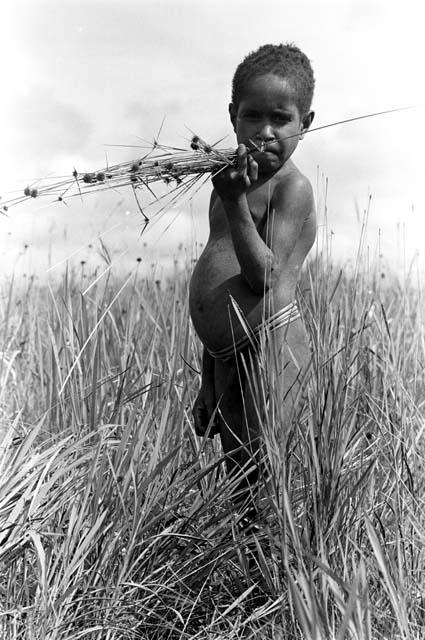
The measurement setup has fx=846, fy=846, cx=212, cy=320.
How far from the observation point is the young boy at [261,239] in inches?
84.8

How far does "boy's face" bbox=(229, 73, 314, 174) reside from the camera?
2211mm

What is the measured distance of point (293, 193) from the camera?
87.8 inches

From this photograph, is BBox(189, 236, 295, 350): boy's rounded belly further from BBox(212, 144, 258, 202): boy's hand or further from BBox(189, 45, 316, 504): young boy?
BBox(212, 144, 258, 202): boy's hand

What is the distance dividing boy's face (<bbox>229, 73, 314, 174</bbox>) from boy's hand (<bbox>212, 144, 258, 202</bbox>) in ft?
0.31

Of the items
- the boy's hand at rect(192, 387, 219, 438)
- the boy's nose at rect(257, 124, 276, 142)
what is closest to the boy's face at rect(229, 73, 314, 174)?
the boy's nose at rect(257, 124, 276, 142)

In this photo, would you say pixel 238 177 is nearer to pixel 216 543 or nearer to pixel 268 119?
pixel 268 119

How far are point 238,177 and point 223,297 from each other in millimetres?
342

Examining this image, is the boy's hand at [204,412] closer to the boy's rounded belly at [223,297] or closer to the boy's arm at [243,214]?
the boy's rounded belly at [223,297]

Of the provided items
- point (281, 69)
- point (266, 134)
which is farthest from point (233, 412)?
point (281, 69)

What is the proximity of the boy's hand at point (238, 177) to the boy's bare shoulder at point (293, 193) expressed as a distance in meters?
0.13

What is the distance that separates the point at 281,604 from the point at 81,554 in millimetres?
516

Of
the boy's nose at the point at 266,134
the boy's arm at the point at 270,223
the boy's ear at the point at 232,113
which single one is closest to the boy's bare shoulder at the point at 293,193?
the boy's arm at the point at 270,223

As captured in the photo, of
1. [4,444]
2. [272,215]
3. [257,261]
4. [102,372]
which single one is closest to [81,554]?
[4,444]

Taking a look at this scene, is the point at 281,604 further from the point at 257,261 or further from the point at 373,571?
the point at 257,261
